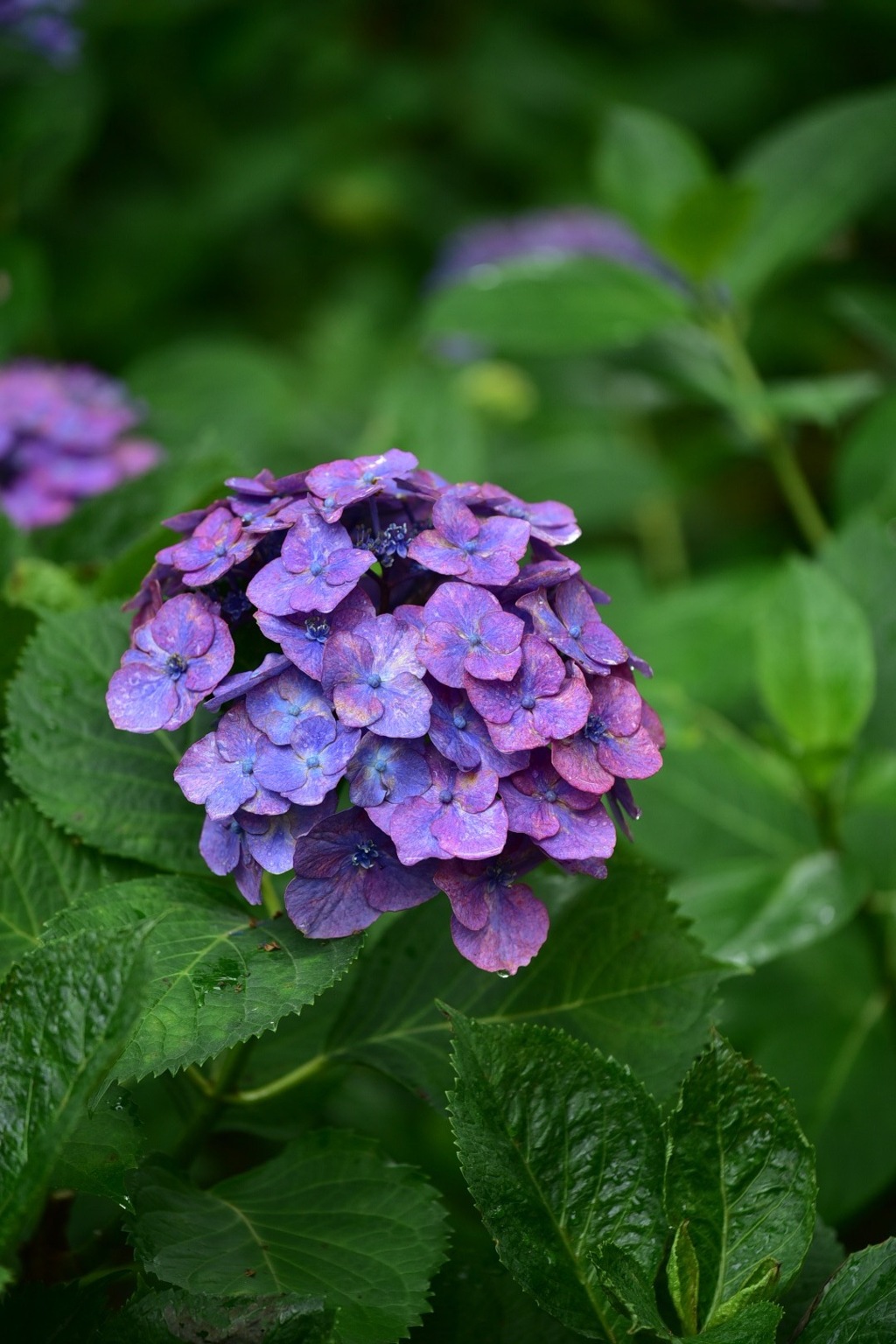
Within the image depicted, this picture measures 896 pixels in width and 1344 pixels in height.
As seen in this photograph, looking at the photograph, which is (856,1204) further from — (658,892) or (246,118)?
(246,118)

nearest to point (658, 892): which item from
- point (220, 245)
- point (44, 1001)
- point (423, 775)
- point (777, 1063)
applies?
point (423, 775)

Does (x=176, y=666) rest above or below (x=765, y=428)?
above

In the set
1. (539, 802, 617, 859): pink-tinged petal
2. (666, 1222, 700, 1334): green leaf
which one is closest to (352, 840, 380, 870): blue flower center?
(539, 802, 617, 859): pink-tinged petal

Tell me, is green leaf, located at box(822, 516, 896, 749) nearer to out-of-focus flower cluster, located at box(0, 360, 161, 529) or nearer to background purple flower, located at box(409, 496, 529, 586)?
background purple flower, located at box(409, 496, 529, 586)

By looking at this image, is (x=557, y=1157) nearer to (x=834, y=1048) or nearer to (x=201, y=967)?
(x=201, y=967)

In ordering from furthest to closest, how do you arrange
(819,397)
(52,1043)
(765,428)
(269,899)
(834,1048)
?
(765,428)
(819,397)
(834,1048)
(269,899)
(52,1043)

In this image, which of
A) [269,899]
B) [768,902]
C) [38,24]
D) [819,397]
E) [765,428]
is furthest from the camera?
[38,24]

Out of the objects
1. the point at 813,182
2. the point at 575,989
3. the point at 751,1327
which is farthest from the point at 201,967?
the point at 813,182

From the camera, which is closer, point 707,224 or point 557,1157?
point 557,1157
